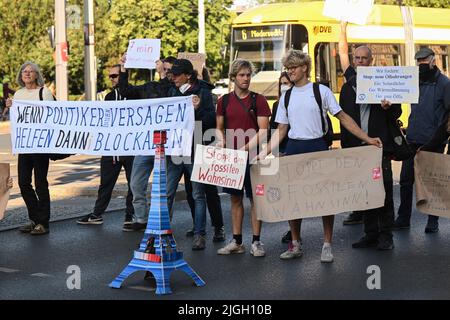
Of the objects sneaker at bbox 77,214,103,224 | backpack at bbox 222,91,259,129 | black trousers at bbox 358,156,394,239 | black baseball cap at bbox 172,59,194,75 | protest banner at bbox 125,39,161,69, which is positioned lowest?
sneaker at bbox 77,214,103,224

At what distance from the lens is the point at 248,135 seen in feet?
29.5

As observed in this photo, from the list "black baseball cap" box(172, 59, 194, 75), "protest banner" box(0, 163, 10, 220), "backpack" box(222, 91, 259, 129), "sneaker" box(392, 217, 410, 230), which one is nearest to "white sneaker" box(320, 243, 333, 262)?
"backpack" box(222, 91, 259, 129)

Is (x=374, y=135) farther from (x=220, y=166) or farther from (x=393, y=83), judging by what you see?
(x=220, y=166)

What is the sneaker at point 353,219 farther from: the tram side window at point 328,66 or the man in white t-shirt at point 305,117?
the tram side window at point 328,66

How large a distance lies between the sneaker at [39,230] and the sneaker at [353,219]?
336 cm

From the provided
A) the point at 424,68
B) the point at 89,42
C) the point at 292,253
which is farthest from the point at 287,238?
the point at 89,42

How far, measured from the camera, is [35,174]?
10578 mm

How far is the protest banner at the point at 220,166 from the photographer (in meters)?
8.72

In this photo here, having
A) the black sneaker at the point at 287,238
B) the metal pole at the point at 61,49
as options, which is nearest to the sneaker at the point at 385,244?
the black sneaker at the point at 287,238

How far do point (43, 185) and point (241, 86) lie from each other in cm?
289

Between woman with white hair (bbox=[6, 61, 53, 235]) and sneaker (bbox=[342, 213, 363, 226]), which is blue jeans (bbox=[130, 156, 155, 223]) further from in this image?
sneaker (bbox=[342, 213, 363, 226])

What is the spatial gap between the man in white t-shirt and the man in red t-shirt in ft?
0.65

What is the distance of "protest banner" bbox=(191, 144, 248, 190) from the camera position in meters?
8.72
